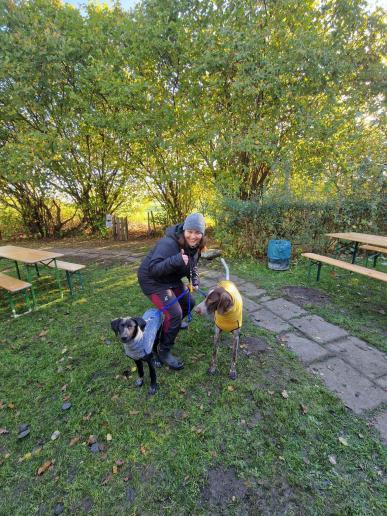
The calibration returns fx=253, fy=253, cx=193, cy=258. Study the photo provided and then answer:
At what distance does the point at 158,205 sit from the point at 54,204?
4.77m

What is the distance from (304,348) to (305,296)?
1657mm

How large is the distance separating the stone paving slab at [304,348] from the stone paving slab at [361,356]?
153 mm

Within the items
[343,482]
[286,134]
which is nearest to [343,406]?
[343,482]

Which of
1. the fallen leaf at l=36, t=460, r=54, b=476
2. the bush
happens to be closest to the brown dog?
the fallen leaf at l=36, t=460, r=54, b=476

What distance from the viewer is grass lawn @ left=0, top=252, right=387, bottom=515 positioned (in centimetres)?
166

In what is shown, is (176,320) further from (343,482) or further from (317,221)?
(317,221)

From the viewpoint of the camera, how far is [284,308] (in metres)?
4.07

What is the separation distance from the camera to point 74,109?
28.9 ft

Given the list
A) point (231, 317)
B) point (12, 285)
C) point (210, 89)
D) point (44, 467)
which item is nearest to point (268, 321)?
point (231, 317)

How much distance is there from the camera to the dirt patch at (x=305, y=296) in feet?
14.0

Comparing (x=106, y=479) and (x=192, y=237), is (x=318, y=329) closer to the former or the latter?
(x=192, y=237)

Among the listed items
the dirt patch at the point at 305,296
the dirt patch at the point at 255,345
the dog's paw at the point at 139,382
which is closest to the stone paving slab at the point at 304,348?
the dirt patch at the point at 255,345

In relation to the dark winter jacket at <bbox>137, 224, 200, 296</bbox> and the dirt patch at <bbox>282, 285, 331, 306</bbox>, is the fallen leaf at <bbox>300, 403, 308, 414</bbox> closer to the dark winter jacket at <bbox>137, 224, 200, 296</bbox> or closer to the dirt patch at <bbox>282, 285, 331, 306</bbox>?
the dark winter jacket at <bbox>137, 224, 200, 296</bbox>

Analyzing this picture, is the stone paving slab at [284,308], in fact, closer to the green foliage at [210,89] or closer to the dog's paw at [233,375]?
the dog's paw at [233,375]
